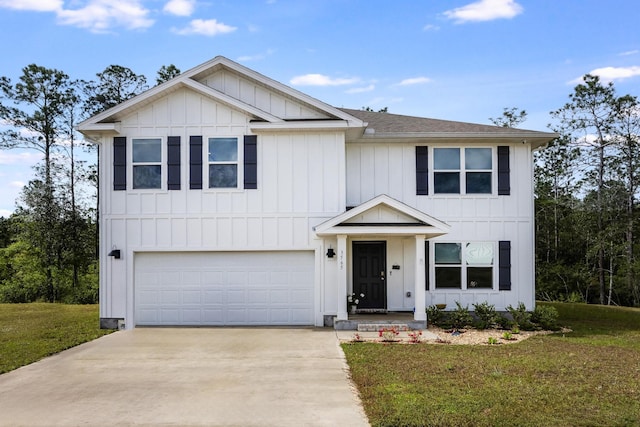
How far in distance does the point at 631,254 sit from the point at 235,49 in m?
19.0

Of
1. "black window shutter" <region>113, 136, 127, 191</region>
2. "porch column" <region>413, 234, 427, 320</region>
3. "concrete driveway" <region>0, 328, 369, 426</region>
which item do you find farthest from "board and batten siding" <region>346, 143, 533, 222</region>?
"black window shutter" <region>113, 136, 127, 191</region>

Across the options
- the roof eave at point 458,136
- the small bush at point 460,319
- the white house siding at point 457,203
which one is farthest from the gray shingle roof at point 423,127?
the small bush at point 460,319

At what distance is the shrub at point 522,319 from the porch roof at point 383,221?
2.96 metres

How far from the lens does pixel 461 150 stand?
15.7 m

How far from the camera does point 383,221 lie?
46.1 feet

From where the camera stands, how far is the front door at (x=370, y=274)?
15578 mm

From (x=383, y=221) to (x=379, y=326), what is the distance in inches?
101

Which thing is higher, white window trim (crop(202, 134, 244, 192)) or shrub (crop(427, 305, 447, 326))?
white window trim (crop(202, 134, 244, 192))

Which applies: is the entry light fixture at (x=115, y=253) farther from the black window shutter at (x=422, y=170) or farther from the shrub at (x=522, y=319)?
the shrub at (x=522, y=319)

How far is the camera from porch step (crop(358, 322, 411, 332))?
44.7 ft

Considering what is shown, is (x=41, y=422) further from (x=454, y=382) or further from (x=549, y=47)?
(x=549, y=47)

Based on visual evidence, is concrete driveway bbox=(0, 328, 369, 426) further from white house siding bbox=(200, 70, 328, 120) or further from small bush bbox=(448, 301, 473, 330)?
white house siding bbox=(200, 70, 328, 120)

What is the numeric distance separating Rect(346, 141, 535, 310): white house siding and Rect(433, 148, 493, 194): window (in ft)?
0.58

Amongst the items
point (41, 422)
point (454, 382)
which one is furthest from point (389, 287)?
point (41, 422)
